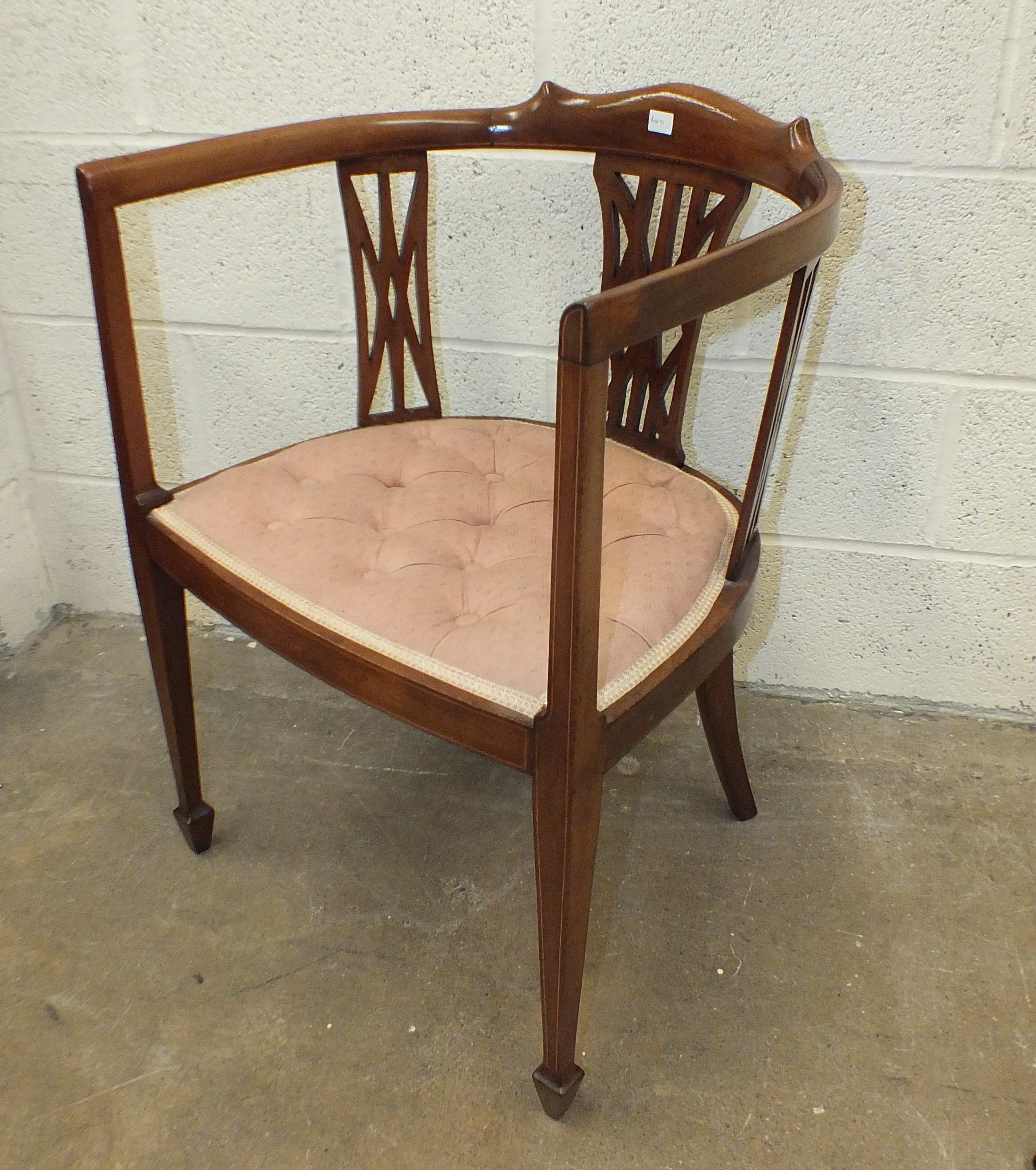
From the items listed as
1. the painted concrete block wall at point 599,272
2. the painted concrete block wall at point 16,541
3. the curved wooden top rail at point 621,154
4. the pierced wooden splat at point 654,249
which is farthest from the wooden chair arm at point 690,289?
the painted concrete block wall at point 16,541

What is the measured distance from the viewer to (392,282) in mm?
1145

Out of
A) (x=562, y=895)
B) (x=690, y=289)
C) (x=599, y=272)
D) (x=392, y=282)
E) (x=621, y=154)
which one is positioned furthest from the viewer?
(x=599, y=272)

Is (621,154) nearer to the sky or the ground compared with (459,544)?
nearer to the sky

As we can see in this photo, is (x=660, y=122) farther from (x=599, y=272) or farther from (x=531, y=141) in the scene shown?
(x=599, y=272)

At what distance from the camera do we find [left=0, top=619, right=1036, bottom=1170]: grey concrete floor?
92 centimetres

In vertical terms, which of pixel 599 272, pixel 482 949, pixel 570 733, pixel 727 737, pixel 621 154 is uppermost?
pixel 621 154

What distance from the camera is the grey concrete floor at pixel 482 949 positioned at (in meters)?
0.92

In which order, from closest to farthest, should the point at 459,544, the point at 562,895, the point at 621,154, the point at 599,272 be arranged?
1. the point at 562,895
2. the point at 459,544
3. the point at 621,154
4. the point at 599,272

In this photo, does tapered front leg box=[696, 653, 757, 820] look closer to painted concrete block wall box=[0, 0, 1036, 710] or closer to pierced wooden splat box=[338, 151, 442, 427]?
painted concrete block wall box=[0, 0, 1036, 710]

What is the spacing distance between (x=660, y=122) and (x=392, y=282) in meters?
0.35

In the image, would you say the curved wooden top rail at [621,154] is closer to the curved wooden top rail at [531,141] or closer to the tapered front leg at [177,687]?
the curved wooden top rail at [531,141]

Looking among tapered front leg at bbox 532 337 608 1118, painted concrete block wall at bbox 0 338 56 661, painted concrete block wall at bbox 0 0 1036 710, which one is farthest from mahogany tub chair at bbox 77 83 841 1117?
painted concrete block wall at bbox 0 338 56 661

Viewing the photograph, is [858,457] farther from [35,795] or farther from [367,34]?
[35,795]

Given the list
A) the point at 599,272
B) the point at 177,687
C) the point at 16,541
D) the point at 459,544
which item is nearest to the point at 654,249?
the point at 599,272
